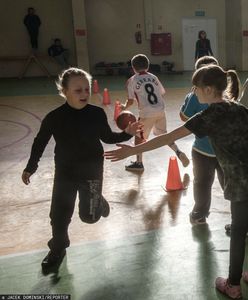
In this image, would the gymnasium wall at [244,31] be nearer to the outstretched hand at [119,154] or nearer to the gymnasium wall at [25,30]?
the gymnasium wall at [25,30]

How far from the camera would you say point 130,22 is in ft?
57.1

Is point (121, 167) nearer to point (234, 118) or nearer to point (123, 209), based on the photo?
point (123, 209)

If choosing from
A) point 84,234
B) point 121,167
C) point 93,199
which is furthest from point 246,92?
point 121,167

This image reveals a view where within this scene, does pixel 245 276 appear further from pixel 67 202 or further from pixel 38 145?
pixel 38 145

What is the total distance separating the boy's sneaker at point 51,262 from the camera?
302 cm

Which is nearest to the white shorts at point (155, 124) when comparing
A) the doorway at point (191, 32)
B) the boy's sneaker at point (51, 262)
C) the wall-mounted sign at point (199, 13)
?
the boy's sneaker at point (51, 262)

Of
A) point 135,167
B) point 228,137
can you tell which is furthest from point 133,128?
point 135,167

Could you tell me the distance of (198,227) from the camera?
A: 11.9 ft

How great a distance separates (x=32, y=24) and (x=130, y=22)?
4.09 meters

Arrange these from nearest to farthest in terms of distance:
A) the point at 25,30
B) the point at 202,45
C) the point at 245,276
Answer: the point at 245,276 < the point at 202,45 < the point at 25,30

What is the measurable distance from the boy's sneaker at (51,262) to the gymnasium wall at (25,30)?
49.1 ft

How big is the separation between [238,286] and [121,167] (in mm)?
3134

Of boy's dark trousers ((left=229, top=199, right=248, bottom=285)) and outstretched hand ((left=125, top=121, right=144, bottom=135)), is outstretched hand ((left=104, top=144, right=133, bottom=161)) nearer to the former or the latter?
outstretched hand ((left=125, top=121, right=144, bottom=135))

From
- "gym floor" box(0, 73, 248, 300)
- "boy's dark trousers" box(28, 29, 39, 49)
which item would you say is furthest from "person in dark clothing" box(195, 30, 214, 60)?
"gym floor" box(0, 73, 248, 300)
